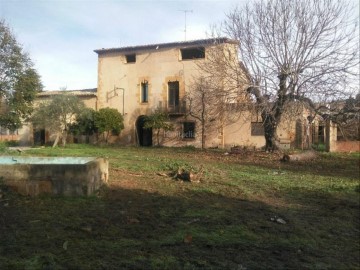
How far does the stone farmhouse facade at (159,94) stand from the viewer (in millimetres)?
27547

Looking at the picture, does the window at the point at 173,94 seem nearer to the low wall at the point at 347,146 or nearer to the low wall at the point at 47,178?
the low wall at the point at 347,146

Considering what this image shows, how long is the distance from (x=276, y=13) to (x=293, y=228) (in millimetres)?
14011

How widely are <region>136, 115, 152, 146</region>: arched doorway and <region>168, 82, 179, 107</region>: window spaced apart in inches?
113


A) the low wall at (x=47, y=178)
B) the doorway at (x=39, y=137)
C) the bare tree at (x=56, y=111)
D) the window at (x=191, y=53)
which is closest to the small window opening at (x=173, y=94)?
the window at (x=191, y=53)

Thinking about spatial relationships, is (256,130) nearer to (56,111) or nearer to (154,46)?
(154,46)

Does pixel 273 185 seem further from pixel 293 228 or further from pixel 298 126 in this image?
A: pixel 298 126

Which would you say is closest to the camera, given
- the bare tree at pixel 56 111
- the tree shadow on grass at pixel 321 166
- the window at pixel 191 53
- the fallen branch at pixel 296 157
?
the tree shadow on grass at pixel 321 166

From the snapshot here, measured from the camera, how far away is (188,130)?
2944cm

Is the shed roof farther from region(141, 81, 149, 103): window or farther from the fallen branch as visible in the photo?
the fallen branch

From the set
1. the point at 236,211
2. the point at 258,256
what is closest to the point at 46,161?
the point at 236,211

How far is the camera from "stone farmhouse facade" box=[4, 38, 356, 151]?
27.5 metres

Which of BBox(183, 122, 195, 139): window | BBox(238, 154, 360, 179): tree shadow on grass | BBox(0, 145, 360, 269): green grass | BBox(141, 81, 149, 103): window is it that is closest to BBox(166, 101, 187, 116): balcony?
BBox(183, 122, 195, 139): window

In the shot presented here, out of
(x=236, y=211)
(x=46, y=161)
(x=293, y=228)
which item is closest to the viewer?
(x=293, y=228)

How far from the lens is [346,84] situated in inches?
656
